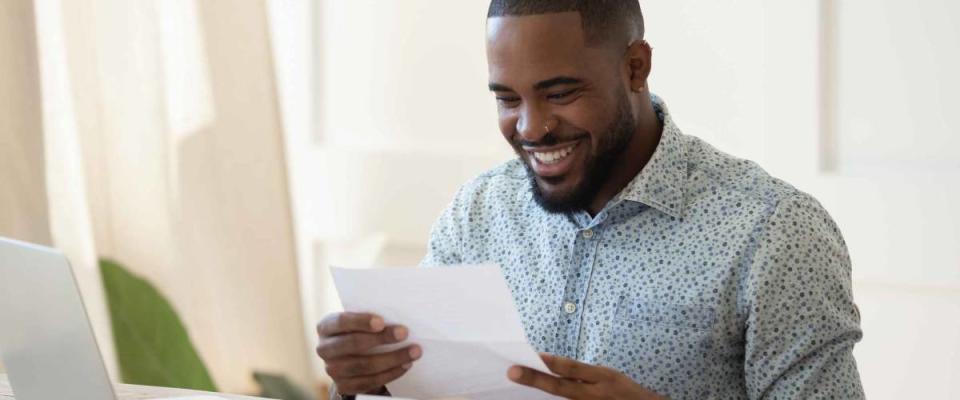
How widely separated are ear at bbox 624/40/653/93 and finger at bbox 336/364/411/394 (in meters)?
0.44

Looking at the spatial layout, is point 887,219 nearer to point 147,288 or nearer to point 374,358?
point 374,358

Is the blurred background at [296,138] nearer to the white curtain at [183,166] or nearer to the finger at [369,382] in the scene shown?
the white curtain at [183,166]

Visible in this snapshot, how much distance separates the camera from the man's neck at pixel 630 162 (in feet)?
4.94

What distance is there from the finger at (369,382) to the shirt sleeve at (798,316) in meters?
0.38

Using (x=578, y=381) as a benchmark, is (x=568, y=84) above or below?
above

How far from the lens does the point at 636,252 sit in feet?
4.82

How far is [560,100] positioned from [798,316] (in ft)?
1.17

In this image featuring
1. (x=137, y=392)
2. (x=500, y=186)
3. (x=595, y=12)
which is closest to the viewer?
(x=595, y=12)

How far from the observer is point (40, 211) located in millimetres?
2344

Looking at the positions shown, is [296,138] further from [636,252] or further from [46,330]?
[46,330]

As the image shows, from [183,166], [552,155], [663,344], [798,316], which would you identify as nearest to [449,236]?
[552,155]

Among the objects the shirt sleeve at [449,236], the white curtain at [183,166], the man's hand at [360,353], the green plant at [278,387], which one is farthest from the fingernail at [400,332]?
the green plant at [278,387]

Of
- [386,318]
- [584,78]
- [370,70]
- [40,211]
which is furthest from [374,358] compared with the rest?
[370,70]

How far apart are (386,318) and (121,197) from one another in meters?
1.51
